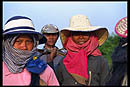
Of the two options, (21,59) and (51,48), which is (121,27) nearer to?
(21,59)

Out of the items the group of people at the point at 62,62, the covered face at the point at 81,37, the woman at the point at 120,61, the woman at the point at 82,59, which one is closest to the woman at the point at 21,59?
the group of people at the point at 62,62

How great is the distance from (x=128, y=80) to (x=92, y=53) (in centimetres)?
130

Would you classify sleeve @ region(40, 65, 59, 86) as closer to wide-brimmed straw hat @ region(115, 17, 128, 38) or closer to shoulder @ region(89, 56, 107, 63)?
shoulder @ region(89, 56, 107, 63)

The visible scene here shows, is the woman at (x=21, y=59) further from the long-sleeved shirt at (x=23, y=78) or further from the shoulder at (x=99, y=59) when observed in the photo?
the shoulder at (x=99, y=59)

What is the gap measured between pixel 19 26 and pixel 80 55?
1070 millimetres

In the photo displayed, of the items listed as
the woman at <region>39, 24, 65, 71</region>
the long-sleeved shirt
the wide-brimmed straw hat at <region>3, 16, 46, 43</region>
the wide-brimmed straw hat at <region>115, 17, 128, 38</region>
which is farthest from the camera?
the woman at <region>39, 24, 65, 71</region>

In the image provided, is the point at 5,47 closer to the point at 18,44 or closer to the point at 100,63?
the point at 18,44

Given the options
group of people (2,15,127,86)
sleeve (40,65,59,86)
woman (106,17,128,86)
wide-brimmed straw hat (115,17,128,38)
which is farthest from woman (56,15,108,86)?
wide-brimmed straw hat (115,17,128,38)

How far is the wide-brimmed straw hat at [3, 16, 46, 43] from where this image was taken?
9.01 feet

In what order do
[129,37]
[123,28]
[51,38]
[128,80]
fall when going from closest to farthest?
[128,80] → [129,37] → [123,28] → [51,38]

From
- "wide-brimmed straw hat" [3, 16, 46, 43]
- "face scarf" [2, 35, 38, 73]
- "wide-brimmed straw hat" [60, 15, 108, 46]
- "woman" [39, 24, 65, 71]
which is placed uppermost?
"wide-brimmed straw hat" [3, 16, 46, 43]

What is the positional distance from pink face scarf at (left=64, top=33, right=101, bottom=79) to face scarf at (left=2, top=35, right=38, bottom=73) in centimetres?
75

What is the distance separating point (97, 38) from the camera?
3.54 metres

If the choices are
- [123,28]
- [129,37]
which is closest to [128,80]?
[129,37]
